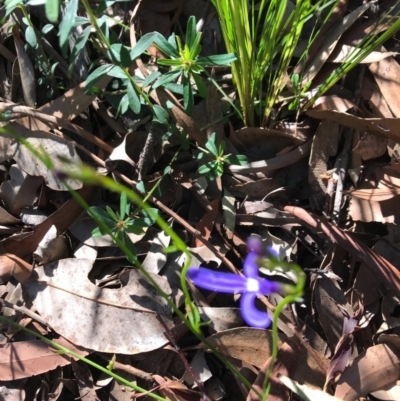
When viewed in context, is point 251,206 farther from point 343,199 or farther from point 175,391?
point 175,391

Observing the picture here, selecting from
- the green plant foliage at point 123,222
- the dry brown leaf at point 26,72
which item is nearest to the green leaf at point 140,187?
the green plant foliage at point 123,222

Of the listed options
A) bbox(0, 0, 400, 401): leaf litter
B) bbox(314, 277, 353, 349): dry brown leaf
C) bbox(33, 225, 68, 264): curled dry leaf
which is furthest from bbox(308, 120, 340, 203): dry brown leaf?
bbox(33, 225, 68, 264): curled dry leaf

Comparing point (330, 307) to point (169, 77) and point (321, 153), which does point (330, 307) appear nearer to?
point (321, 153)

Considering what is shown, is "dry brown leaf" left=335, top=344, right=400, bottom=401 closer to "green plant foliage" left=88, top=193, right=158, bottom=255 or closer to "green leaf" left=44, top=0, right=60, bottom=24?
"green plant foliage" left=88, top=193, right=158, bottom=255

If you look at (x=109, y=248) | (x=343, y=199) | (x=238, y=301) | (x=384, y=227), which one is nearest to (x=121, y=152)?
(x=109, y=248)

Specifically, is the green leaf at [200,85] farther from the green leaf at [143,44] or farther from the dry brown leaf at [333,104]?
the dry brown leaf at [333,104]

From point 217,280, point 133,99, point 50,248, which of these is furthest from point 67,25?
point 217,280
